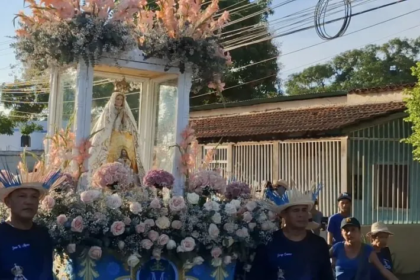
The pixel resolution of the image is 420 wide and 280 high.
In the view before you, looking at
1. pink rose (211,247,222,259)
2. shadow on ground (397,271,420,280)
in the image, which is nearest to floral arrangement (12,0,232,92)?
pink rose (211,247,222,259)

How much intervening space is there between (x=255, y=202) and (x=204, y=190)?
0.52 metres

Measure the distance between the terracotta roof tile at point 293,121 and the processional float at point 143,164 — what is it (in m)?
6.20

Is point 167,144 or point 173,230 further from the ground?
point 167,144

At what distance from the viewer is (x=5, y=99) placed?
25.6 metres

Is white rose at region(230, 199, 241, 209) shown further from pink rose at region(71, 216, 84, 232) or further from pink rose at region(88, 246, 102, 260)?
pink rose at region(71, 216, 84, 232)

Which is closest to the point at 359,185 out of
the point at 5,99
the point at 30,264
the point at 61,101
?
the point at 61,101

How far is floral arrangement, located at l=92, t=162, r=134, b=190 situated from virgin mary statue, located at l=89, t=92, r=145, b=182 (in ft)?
3.22

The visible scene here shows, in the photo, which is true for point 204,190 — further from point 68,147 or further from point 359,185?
point 359,185

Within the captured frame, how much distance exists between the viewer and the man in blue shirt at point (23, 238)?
13.8ft

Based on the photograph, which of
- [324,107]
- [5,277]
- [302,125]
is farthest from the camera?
[324,107]

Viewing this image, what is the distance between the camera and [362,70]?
135 ft

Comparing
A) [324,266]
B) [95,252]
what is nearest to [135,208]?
[95,252]

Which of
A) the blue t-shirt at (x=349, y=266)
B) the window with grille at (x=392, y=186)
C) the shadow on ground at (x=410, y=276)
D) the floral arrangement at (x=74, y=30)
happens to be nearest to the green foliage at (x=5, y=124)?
the window with grille at (x=392, y=186)

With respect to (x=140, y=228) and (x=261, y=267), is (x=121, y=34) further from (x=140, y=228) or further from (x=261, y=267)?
(x=261, y=267)
